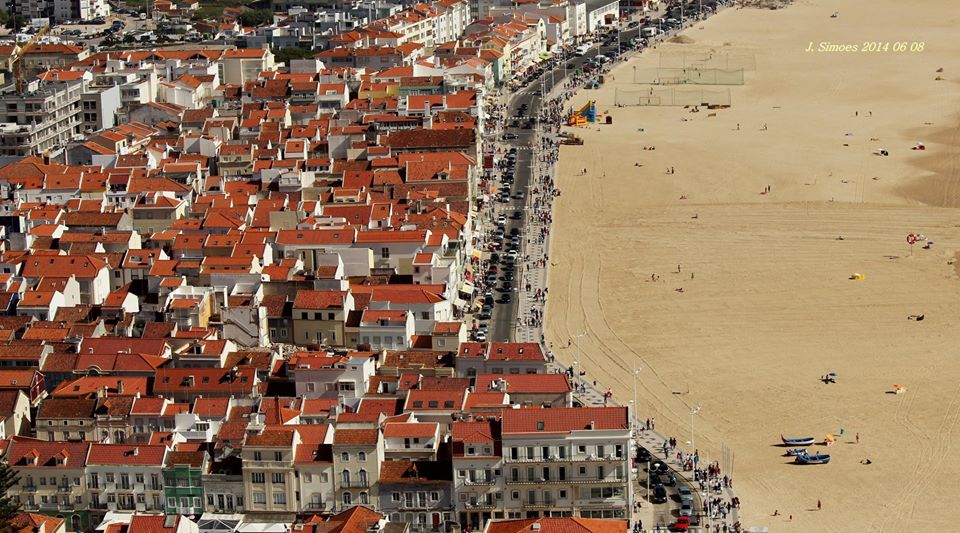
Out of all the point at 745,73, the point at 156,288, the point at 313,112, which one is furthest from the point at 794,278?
the point at 745,73

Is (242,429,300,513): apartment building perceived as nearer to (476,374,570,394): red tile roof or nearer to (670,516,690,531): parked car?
(476,374,570,394): red tile roof

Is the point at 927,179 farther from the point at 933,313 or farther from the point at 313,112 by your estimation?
the point at 313,112

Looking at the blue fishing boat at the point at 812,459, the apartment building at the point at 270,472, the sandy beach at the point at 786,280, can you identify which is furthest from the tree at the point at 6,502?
the blue fishing boat at the point at 812,459

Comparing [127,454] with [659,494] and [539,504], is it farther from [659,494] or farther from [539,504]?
[659,494]

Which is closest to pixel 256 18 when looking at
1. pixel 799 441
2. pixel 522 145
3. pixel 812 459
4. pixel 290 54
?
pixel 290 54

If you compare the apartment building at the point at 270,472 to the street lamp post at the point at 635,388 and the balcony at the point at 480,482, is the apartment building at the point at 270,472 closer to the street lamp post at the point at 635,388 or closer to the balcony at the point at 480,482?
the balcony at the point at 480,482

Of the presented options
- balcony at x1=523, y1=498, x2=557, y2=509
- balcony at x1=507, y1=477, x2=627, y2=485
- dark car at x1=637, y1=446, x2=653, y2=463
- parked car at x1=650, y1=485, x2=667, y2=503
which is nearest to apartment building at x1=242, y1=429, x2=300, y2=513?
balcony at x1=507, y1=477, x2=627, y2=485

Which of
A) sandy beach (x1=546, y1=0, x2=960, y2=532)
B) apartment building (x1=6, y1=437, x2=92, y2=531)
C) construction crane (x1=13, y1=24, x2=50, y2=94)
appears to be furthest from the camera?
construction crane (x1=13, y1=24, x2=50, y2=94)
